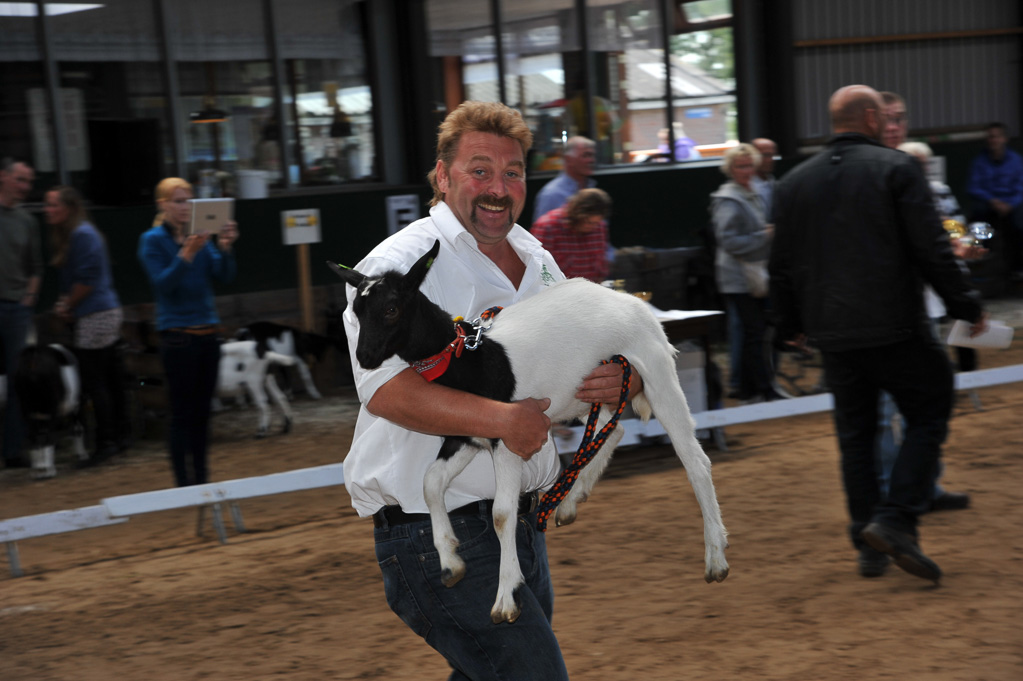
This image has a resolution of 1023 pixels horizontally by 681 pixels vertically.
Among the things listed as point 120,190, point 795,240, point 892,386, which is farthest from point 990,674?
point 120,190

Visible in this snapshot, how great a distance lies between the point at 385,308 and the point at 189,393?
5.06 meters

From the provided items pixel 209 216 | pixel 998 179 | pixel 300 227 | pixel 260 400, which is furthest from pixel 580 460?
pixel 998 179

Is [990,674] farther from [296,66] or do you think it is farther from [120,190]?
[296,66]

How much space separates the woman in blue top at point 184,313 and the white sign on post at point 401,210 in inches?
185

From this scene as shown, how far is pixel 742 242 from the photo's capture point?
29.5 ft

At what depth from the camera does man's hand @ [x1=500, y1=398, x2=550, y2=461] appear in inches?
89.4

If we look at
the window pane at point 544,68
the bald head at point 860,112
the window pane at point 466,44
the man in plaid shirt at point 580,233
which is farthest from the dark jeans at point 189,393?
the window pane at point 544,68

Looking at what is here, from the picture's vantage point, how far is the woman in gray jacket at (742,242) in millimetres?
8977

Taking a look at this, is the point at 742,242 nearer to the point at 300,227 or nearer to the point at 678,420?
the point at 300,227

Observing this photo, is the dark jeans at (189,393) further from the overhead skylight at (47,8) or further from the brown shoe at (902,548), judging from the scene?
the overhead skylight at (47,8)

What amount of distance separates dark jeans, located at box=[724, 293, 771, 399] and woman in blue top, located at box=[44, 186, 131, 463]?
5.09 meters

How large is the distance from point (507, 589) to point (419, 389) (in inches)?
19.0

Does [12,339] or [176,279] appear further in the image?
[12,339]

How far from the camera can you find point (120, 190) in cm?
1182
